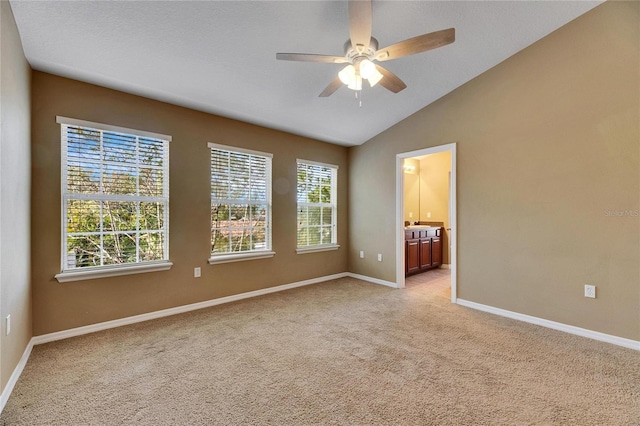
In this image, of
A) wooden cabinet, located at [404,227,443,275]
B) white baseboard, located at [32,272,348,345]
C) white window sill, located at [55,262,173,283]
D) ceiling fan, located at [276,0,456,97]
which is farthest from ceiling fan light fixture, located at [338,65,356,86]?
wooden cabinet, located at [404,227,443,275]

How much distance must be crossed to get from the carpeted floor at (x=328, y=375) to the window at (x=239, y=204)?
1.01 meters

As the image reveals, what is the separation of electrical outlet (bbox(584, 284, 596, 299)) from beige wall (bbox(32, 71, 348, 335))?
3.38 m

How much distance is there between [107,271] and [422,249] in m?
4.97

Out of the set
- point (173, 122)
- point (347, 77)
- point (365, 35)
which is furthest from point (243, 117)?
point (365, 35)

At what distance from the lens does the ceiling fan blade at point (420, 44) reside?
193 cm

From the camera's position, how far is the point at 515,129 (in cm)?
327

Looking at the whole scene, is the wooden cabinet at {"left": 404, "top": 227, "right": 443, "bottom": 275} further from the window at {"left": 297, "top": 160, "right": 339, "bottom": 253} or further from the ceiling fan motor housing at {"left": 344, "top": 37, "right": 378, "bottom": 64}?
the ceiling fan motor housing at {"left": 344, "top": 37, "right": 378, "bottom": 64}

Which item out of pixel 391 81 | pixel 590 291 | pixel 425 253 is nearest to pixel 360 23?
pixel 391 81

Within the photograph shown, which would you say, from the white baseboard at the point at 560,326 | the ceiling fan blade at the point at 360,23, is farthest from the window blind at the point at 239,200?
the white baseboard at the point at 560,326

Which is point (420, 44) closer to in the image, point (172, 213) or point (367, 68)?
point (367, 68)

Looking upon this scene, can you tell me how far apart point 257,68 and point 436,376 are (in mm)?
3165

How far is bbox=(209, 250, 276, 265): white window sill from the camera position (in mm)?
3748

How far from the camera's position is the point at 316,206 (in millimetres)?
5000

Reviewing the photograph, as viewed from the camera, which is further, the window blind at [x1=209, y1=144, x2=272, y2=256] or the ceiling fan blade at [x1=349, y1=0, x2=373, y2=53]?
the window blind at [x1=209, y1=144, x2=272, y2=256]
